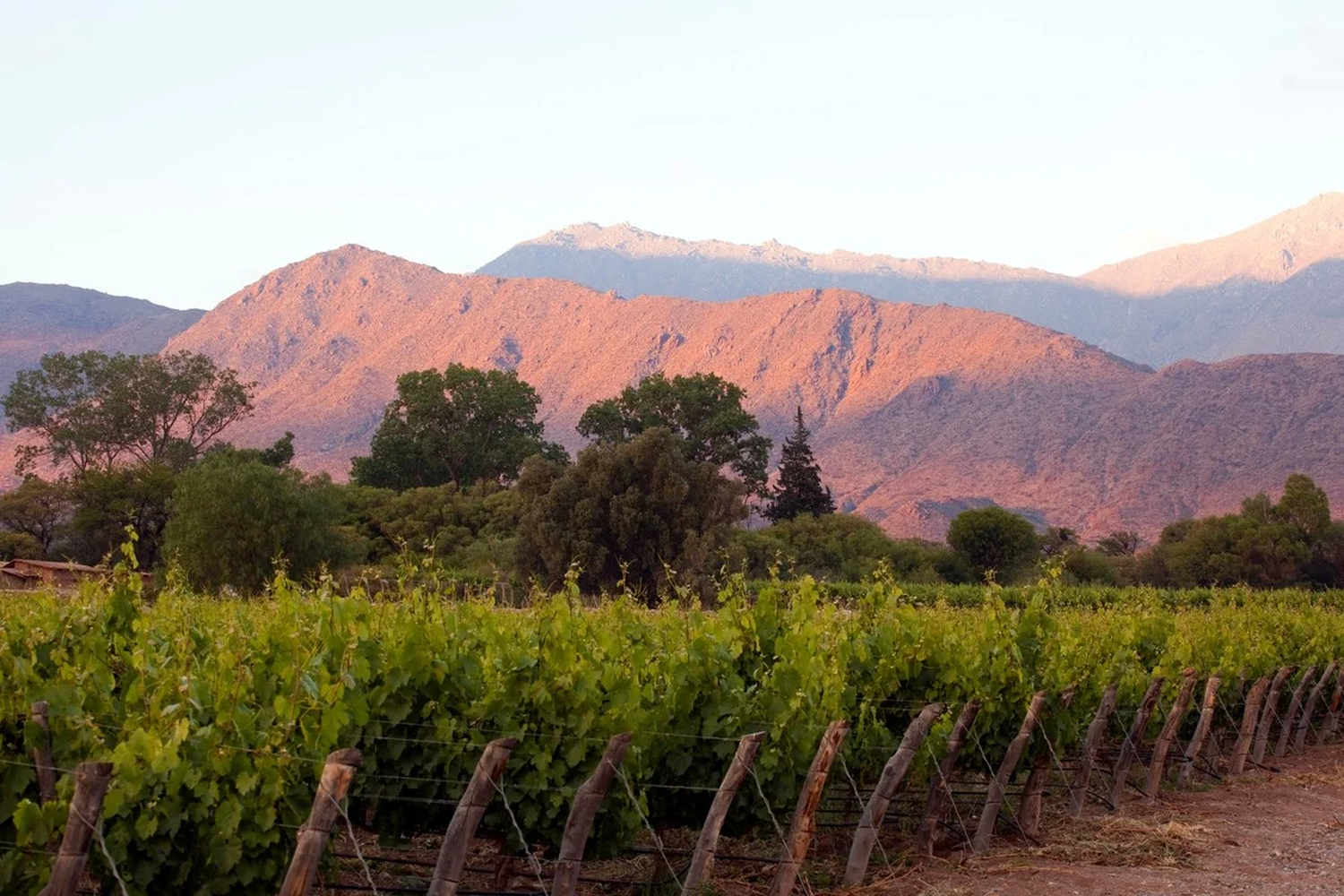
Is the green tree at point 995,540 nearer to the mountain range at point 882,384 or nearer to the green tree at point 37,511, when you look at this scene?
the green tree at point 37,511

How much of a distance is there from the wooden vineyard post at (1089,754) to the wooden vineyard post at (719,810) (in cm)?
545

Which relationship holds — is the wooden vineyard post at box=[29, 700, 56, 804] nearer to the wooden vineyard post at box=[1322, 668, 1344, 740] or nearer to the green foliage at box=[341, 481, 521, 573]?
the wooden vineyard post at box=[1322, 668, 1344, 740]

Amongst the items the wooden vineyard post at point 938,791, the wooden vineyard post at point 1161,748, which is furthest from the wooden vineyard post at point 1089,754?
the wooden vineyard post at point 938,791

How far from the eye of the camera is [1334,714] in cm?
1955

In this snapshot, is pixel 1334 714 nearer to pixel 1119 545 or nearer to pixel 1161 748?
pixel 1161 748

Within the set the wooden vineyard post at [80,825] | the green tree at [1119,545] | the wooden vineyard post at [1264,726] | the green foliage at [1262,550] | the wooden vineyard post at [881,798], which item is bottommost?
the green tree at [1119,545]

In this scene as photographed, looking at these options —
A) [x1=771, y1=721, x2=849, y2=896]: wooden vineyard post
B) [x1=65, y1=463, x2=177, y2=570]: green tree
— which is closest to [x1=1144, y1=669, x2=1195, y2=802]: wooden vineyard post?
[x1=771, y1=721, x2=849, y2=896]: wooden vineyard post

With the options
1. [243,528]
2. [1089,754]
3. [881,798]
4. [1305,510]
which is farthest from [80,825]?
[1305,510]

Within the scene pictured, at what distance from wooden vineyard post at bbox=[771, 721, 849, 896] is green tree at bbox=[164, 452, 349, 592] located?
36.1 meters

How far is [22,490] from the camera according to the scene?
65.7 meters

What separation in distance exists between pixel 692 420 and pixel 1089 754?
223 ft

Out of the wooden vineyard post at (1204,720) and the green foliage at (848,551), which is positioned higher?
the wooden vineyard post at (1204,720)

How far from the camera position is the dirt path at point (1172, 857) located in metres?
9.28

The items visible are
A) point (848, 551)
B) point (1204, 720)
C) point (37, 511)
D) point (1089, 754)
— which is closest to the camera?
point (1089, 754)
